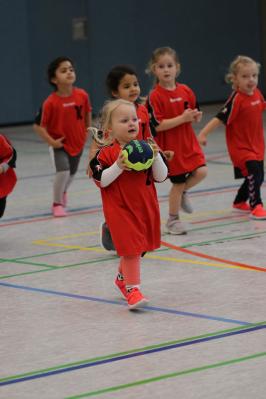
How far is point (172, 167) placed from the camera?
27.2ft

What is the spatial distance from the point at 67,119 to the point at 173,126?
1716 mm

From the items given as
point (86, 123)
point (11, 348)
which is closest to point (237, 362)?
point (11, 348)

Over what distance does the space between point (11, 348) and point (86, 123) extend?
15.7ft

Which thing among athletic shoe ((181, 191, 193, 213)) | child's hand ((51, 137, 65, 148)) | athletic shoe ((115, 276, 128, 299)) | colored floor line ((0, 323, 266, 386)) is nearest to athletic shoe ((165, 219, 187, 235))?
athletic shoe ((181, 191, 193, 213))

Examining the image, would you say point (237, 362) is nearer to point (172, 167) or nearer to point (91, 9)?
point (172, 167)

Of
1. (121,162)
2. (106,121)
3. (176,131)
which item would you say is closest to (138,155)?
(121,162)

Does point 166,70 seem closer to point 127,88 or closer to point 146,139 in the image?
point 127,88

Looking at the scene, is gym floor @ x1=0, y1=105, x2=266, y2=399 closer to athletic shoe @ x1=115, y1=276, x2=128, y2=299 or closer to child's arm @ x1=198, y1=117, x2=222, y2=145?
athletic shoe @ x1=115, y1=276, x2=128, y2=299

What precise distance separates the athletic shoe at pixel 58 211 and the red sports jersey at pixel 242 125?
1.65 metres

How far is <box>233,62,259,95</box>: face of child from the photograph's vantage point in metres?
8.72

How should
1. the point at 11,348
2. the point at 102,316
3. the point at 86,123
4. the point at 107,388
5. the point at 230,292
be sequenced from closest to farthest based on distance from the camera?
the point at 107,388, the point at 11,348, the point at 102,316, the point at 230,292, the point at 86,123

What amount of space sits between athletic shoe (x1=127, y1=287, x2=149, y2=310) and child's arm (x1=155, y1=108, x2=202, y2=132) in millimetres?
2402

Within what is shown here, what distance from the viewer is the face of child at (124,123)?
19.5ft

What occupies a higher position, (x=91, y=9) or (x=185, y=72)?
(x=91, y=9)
